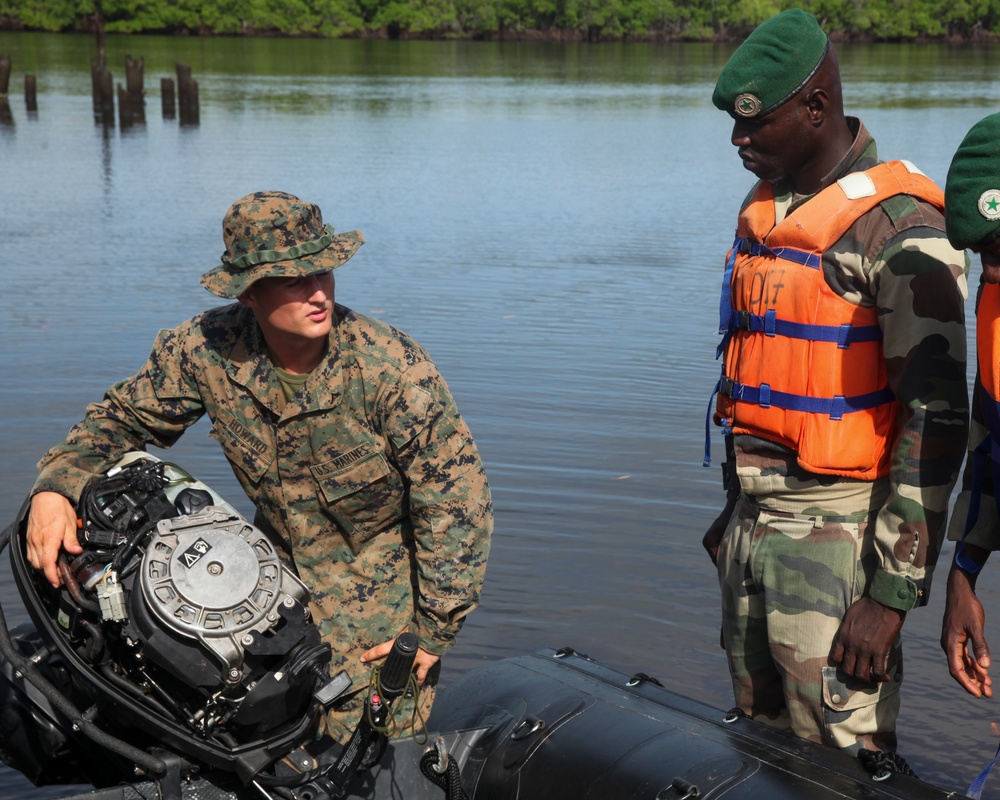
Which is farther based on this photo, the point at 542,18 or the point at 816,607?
the point at 542,18

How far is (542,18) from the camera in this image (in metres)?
80.1

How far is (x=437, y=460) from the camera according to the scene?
3.10 m

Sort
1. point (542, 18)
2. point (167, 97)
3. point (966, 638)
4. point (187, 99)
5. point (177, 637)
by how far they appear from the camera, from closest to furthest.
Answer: point (177, 637) < point (966, 638) < point (187, 99) < point (167, 97) < point (542, 18)

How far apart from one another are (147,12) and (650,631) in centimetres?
7078

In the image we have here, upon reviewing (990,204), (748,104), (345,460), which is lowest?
(345,460)

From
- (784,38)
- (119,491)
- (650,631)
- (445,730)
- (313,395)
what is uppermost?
(784,38)

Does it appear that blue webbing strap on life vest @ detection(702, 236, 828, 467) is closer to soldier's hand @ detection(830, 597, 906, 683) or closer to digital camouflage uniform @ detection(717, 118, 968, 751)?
digital camouflage uniform @ detection(717, 118, 968, 751)

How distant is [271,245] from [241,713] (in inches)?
43.3

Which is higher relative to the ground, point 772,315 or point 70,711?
point 772,315

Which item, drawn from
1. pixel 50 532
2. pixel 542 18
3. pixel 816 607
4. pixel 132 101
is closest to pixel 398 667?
pixel 50 532

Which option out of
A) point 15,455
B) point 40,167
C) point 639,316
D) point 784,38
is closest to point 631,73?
point 40,167

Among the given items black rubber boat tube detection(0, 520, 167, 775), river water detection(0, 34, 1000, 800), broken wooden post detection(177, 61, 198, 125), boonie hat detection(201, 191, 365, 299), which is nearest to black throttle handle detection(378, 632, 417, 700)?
black rubber boat tube detection(0, 520, 167, 775)

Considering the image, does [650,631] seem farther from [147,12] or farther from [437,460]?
[147,12]

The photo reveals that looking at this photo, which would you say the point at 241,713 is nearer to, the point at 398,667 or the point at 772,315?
the point at 398,667
